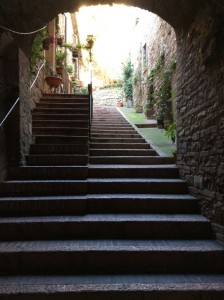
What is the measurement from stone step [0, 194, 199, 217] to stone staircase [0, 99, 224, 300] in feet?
0.04

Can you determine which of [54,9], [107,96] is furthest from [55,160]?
[107,96]

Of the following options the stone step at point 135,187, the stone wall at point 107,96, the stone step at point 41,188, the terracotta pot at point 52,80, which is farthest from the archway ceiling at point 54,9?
the stone wall at point 107,96

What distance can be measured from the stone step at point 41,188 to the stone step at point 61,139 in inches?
58.8

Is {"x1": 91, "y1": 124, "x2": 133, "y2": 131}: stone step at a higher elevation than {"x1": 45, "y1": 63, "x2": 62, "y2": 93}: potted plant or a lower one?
lower

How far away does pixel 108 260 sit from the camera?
9.07 feet

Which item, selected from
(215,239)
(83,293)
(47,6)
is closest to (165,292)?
(83,293)

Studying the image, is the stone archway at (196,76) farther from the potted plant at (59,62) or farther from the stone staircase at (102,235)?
the potted plant at (59,62)

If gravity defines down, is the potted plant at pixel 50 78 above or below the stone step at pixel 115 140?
above

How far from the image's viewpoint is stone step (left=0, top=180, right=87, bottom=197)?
3.79m

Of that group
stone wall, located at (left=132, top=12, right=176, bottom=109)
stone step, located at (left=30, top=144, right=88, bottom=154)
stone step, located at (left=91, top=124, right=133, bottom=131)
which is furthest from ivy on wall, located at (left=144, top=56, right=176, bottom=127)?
stone step, located at (left=30, top=144, right=88, bottom=154)

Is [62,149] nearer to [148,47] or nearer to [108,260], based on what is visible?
[108,260]

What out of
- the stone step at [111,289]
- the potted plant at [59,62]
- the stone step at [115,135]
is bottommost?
the stone step at [111,289]

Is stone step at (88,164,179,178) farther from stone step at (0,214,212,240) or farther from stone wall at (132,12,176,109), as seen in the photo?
stone wall at (132,12,176,109)

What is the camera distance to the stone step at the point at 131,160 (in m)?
4.81
